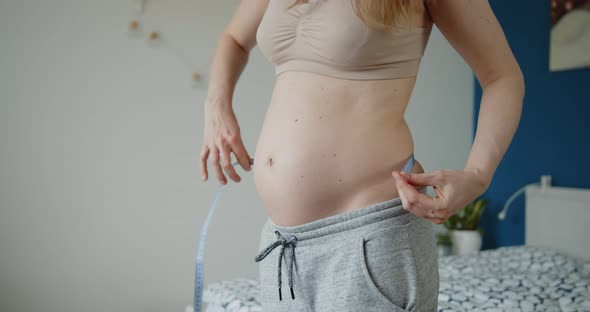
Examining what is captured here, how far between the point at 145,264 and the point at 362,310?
2.31 meters

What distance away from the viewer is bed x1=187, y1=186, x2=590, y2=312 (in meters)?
1.98

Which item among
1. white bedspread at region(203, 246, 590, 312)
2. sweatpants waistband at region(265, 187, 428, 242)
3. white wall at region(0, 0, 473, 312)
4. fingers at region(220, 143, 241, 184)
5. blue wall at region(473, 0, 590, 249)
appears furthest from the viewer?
blue wall at region(473, 0, 590, 249)

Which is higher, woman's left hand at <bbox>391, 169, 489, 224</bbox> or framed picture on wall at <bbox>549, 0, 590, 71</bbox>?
framed picture on wall at <bbox>549, 0, 590, 71</bbox>

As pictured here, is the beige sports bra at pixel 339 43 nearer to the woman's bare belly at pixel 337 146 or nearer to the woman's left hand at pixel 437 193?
the woman's bare belly at pixel 337 146

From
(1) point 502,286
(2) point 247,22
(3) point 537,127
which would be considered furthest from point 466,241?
(2) point 247,22

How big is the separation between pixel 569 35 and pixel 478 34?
2.63 meters

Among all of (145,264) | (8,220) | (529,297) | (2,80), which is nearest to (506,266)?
(529,297)

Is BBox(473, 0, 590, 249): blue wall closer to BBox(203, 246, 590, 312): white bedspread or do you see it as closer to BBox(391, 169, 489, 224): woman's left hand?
BBox(203, 246, 590, 312): white bedspread

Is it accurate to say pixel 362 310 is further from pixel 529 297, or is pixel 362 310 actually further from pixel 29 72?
pixel 29 72

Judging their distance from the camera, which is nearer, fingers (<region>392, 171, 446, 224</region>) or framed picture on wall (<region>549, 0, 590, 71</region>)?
fingers (<region>392, 171, 446, 224</region>)

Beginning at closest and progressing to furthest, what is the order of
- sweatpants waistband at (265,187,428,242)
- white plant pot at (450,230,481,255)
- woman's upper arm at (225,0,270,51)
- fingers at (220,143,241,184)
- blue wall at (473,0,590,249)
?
sweatpants waistband at (265,187,428,242) < fingers at (220,143,241,184) < woman's upper arm at (225,0,270,51) < blue wall at (473,0,590,249) < white plant pot at (450,230,481,255)

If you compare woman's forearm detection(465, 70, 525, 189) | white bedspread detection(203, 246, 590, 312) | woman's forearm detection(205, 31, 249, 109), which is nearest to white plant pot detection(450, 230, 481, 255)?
white bedspread detection(203, 246, 590, 312)

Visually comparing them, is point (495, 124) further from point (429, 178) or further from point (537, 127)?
point (537, 127)

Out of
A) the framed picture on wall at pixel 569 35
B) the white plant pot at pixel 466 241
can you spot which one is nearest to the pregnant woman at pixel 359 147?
the framed picture on wall at pixel 569 35
